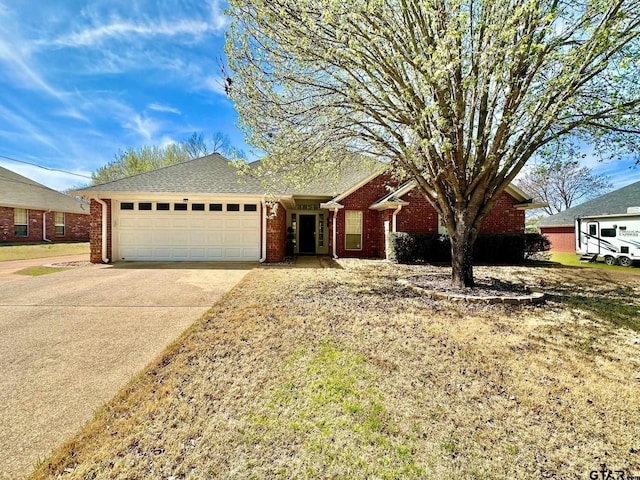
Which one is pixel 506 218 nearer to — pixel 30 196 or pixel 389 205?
pixel 389 205

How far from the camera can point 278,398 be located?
8.63 feet

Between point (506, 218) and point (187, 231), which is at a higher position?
point (506, 218)

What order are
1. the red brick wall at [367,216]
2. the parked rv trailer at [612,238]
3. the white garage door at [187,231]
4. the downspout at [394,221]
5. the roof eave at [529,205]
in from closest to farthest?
the white garage door at [187,231]
the downspout at [394,221]
the roof eave at [529,205]
the parked rv trailer at [612,238]
the red brick wall at [367,216]

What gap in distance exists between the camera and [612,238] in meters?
14.3

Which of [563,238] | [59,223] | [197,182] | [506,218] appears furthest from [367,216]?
[59,223]

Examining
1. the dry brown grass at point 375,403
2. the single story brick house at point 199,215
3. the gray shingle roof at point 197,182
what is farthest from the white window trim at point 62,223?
the dry brown grass at point 375,403

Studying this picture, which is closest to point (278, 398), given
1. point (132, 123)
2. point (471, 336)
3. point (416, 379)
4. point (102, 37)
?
point (416, 379)

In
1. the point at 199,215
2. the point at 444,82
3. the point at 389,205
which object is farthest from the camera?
the point at 389,205

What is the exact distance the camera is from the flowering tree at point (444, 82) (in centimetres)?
490

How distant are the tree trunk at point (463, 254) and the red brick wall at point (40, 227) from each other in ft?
90.1

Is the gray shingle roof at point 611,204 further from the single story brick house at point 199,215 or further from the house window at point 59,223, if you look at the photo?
the house window at point 59,223

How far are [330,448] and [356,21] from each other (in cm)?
636

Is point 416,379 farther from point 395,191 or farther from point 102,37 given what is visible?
point 102,37

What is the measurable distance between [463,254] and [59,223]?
29.3m
